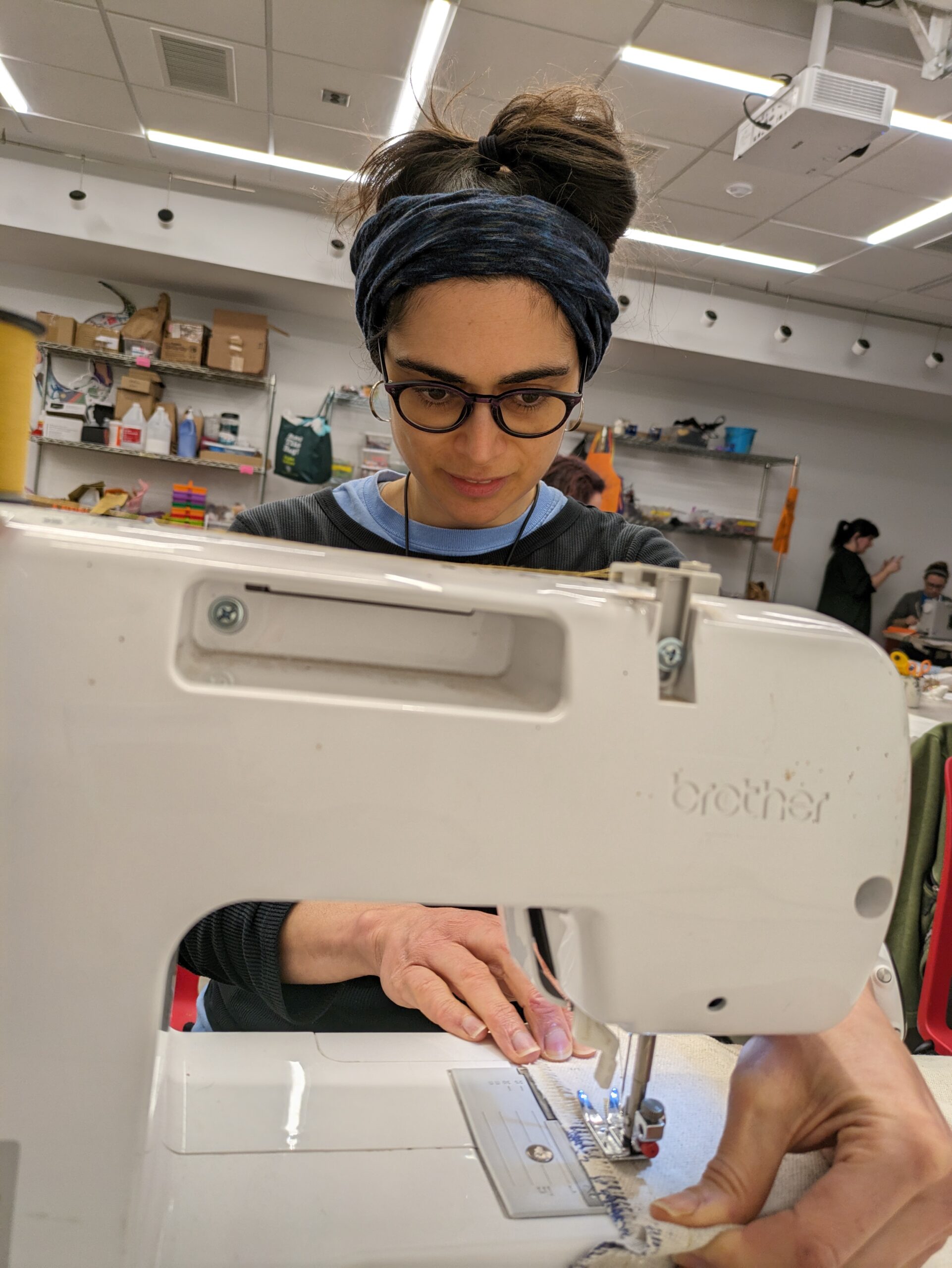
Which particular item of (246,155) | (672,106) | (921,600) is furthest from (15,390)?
(921,600)

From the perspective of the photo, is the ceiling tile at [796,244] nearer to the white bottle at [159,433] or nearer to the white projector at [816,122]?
the white projector at [816,122]

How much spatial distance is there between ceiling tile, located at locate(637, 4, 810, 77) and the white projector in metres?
0.14

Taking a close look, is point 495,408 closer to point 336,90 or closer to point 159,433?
point 336,90

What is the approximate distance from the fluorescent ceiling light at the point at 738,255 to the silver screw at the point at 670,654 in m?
4.82

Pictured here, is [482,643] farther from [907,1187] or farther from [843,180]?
[843,180]

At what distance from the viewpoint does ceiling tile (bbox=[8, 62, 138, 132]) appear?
3838mm

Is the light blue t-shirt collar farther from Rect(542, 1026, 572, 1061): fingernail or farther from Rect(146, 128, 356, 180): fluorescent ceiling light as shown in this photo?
Rect(146, 128, 356, 180): fluorescent ceiling light

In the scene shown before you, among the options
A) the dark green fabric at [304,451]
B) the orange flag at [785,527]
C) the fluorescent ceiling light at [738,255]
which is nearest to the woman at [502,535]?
the fluorescent ceiling light at [738,255]

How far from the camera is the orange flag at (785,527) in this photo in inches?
253

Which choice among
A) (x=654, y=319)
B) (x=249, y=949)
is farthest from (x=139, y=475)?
(x=249, y=949)

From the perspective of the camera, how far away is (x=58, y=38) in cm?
351

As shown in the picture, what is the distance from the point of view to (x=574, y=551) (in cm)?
118

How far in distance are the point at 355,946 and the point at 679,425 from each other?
5.87 meters

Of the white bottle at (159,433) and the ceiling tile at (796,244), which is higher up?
the ceiling tile at (796,244)
